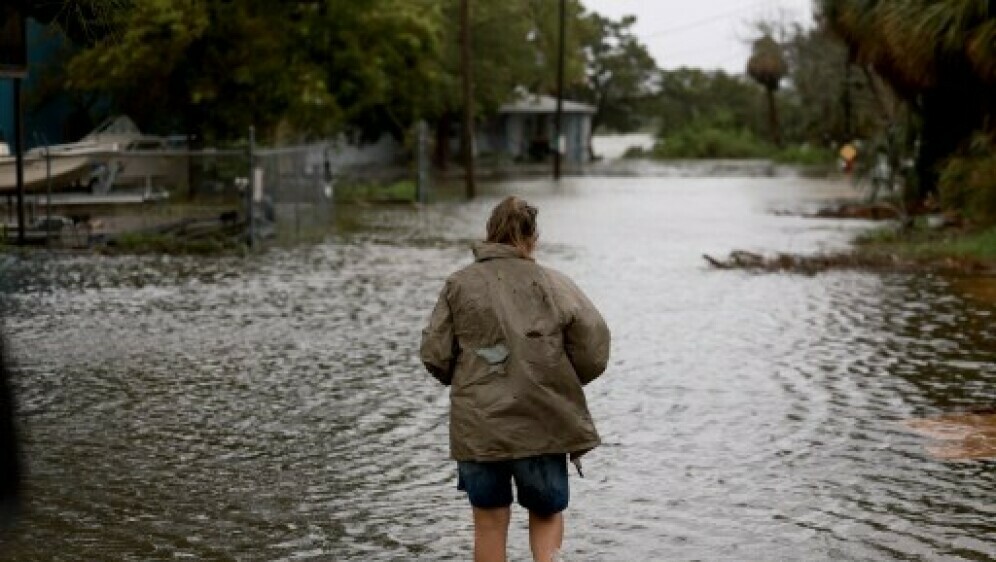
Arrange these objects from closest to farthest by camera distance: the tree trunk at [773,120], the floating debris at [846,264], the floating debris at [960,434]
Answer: the floating debris at [960,434] < the floating debris at [846,264] < the tree trunk at [773,120]

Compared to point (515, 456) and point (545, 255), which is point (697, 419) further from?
point (545, 255)

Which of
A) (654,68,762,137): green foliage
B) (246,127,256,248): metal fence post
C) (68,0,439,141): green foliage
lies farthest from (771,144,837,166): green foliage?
(246,127,256,248): metal fence post

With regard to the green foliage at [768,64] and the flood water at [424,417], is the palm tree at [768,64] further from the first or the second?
the flood water at [424,417]

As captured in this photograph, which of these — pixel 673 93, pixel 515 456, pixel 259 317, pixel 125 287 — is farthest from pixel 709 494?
pixel 673 93

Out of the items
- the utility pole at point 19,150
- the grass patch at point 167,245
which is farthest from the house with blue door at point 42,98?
the utility pole at point 19,150

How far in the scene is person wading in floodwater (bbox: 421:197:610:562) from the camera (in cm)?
577

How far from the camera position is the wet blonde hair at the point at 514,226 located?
19.4 ft

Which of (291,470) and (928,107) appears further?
(928,107)

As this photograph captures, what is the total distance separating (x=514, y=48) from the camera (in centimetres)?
6681

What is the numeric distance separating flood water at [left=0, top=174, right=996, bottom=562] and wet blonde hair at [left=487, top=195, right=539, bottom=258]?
1.86 metres

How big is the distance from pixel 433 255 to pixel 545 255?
1716mm

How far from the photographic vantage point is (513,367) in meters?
5.78

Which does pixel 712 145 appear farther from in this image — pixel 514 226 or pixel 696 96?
pixel 514 226

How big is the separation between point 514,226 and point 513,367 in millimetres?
520
